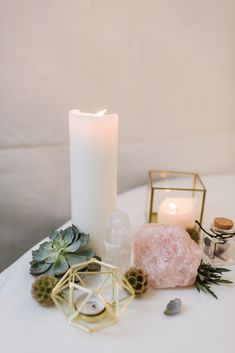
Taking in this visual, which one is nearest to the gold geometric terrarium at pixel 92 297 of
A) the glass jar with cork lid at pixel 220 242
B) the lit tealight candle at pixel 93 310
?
the lit tealight candle at pixel 93 310

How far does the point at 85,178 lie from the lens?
17.5 inches

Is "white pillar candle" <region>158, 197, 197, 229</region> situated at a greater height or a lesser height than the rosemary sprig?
greater

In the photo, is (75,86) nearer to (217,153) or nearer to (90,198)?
(90,198)

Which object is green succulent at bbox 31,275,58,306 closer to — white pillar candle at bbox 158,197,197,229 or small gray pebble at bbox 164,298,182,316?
small gray pebble at bbox 164,298,182,316

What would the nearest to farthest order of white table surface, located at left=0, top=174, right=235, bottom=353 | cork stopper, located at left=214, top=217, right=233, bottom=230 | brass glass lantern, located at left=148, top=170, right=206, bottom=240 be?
white table surface, located at left=0, top=174, right=235, bottom=353 < cork stopper, located at left=214, top=217, right=233, bottom=230 < brass glass lantern, located at left=148, top=170, right=206, bottom=240

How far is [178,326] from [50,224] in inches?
17.2

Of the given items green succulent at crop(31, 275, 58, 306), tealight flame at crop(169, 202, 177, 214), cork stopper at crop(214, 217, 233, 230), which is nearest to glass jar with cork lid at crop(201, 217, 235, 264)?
cork stopper at crop(214, 217, 233, 230)

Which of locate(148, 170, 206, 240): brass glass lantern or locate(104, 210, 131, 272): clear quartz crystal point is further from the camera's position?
locate(148, 170, 206, 240): brass glass lantern

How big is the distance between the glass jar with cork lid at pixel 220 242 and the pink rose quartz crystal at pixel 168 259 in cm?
6

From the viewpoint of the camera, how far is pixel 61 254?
0.42 meters

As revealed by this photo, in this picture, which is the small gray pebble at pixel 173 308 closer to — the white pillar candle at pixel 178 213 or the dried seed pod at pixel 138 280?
the dried seed pod at pixel 138 280

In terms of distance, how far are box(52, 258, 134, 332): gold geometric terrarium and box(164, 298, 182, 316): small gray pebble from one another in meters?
0.04

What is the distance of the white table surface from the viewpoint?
0.33 metres

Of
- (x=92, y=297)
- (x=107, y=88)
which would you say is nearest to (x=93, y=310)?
(x=92, y=297)
